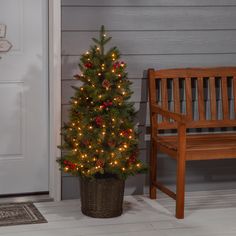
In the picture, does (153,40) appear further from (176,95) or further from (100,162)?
(100,162)

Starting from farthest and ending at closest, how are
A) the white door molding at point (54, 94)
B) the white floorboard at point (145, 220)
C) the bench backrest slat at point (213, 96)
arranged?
the bench backrest slat at point (213, 96), the white door molding at point (54, 94), the white floorboard at point (145, 220)

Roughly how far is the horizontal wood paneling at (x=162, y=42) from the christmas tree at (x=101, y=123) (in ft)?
1.05

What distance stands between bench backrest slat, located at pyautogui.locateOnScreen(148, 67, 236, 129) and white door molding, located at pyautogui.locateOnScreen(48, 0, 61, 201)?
65cm

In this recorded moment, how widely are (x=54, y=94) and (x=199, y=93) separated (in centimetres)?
104

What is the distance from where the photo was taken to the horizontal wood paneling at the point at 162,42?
493 cm

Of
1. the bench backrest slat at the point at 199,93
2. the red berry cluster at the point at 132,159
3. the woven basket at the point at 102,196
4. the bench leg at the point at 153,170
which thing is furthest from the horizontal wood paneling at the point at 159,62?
the woven basket at the point at 102,196

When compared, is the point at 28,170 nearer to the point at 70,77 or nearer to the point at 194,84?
the point at 70,77

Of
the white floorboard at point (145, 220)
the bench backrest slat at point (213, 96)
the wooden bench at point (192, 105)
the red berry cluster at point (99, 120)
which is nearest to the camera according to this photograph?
Answer: the white floorboard at point (145, 220)

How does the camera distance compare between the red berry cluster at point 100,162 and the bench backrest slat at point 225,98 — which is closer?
the red berry cluster at point 100,162

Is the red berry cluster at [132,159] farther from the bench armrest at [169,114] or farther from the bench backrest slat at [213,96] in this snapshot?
the bench backrest slat at [213,96]

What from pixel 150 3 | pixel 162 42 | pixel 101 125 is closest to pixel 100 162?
pixel 101 125

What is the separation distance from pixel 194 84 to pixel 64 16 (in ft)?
3.52

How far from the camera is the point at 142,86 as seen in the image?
16.8ft

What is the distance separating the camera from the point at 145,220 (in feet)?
15.0
